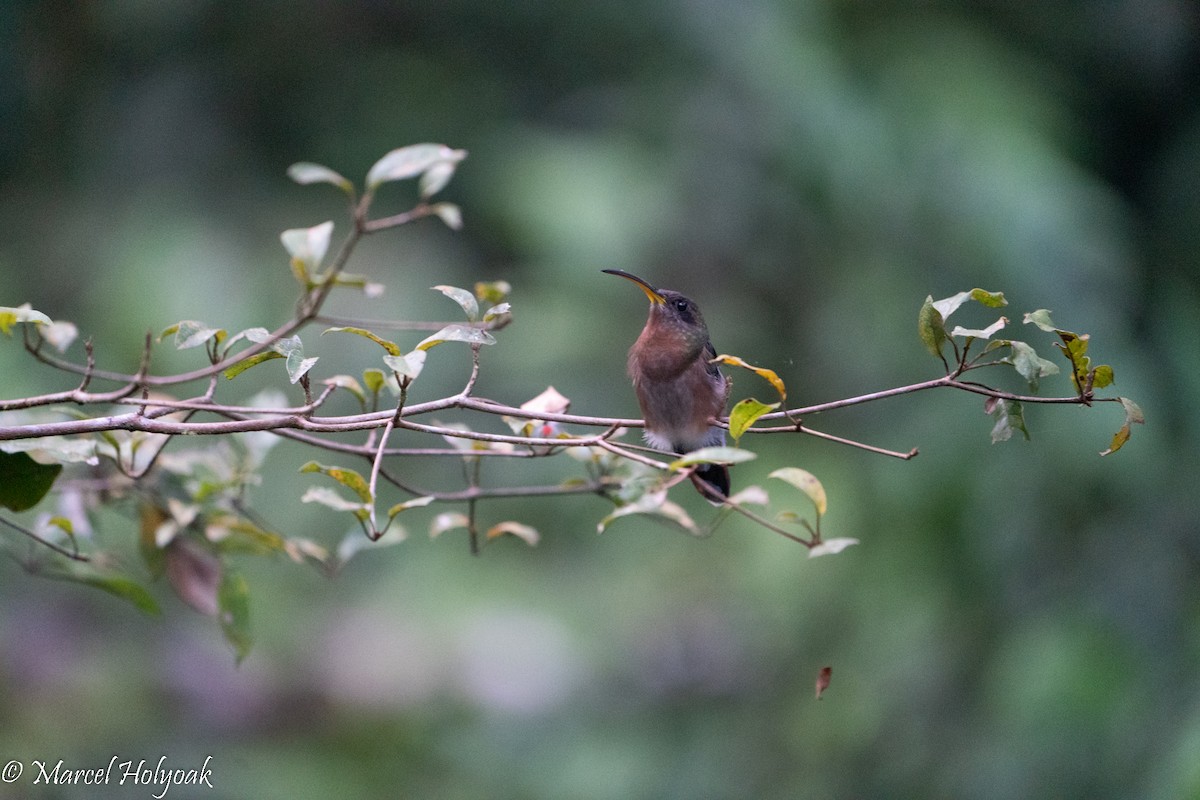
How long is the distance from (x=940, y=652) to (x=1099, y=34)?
2747 mm

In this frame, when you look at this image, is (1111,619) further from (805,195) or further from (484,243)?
(484,243)

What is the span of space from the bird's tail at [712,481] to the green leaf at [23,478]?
95cm

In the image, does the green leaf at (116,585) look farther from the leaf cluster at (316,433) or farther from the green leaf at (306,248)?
the green leaf at (306,248)

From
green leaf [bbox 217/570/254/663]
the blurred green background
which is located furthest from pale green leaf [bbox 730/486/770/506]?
the blurred green background

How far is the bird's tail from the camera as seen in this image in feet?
5.66

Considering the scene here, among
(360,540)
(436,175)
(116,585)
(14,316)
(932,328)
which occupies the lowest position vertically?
(116,585)

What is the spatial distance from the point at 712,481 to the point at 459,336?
2.46 ft

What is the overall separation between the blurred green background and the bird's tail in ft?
A: 4.97

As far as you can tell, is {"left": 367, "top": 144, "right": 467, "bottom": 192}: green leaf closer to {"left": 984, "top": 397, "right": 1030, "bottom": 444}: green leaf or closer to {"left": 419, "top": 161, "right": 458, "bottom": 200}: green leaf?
{"left": 419, "top": 161, "right": 458, "bottom": 200}: green leaf

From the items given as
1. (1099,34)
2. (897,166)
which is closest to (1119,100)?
(1099,34)

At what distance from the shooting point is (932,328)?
5.01ft

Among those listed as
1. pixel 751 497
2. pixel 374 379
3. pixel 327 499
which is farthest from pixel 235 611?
pixel 751 497

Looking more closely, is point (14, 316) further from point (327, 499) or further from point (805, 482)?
point (805, 482)

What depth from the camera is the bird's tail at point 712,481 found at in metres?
1.73
